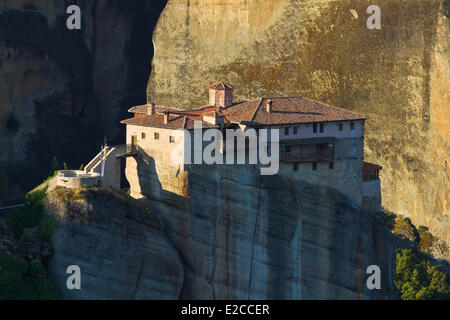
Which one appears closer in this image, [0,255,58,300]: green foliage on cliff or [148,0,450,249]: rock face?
[0,255,58,300]: green foliage on cliff

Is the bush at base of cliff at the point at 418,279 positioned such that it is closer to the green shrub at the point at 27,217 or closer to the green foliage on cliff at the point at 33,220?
the green foliage on cliff at the point at 33,220

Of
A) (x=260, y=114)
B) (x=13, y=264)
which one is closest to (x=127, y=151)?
(x=260, y=114)

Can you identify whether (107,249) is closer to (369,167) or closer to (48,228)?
(48,228)

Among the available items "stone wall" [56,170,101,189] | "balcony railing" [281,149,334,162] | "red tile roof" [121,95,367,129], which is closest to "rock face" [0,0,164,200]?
"red tile roof" [121,95,367,129]

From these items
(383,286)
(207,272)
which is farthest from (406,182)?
(207,272)

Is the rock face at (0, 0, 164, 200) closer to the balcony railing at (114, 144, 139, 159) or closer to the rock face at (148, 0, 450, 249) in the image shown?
the rock face at (148, 0, 450, 249)

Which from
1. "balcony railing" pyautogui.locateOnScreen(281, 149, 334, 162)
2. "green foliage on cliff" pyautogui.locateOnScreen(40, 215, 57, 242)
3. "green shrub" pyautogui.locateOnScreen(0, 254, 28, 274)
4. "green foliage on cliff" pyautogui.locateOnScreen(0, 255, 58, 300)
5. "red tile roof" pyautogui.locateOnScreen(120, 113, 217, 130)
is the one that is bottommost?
"green foliage on cliff" pyautogui.locateOnScreen(0, 255, 58, 300)

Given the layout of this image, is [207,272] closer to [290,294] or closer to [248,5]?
[290,294]
